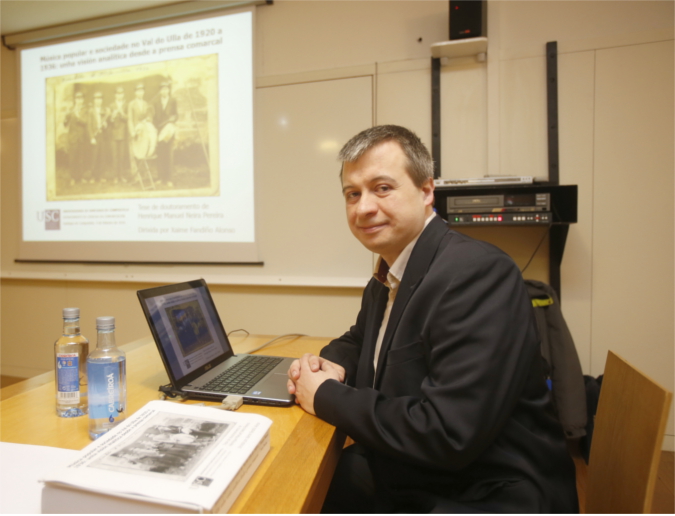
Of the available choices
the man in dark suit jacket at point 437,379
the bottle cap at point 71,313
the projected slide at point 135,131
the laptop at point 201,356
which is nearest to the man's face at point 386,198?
A: the man in dark suit jacket at point 437,379

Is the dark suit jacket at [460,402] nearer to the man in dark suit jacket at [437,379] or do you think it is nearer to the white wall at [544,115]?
the man in dark suit jacket at [437,379]

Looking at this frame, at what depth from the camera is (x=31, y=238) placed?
309 cm

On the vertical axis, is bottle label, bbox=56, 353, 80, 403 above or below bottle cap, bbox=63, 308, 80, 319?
below

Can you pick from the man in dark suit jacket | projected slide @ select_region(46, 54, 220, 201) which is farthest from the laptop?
projected slide @ select_region(46, 54, 220, 201)

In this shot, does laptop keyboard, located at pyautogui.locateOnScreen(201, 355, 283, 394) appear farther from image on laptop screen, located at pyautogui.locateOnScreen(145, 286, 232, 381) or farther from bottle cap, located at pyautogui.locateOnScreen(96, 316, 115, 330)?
bottle cap, located at pyautogui.locateOnScreen(96, 316, 115, 330)

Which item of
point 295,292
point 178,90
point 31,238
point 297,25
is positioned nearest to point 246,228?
point 295,292

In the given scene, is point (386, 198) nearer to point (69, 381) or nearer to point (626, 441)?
point (626, 441)

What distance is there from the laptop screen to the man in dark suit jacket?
30 cm

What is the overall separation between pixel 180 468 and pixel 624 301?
243cm

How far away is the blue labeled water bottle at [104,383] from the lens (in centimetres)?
76

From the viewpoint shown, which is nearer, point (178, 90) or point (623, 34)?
point (623, 34)

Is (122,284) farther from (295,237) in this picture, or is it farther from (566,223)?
(566,223)

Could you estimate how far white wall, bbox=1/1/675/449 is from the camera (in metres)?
2.08

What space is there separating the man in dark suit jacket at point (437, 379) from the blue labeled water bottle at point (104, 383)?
0.38 meters
